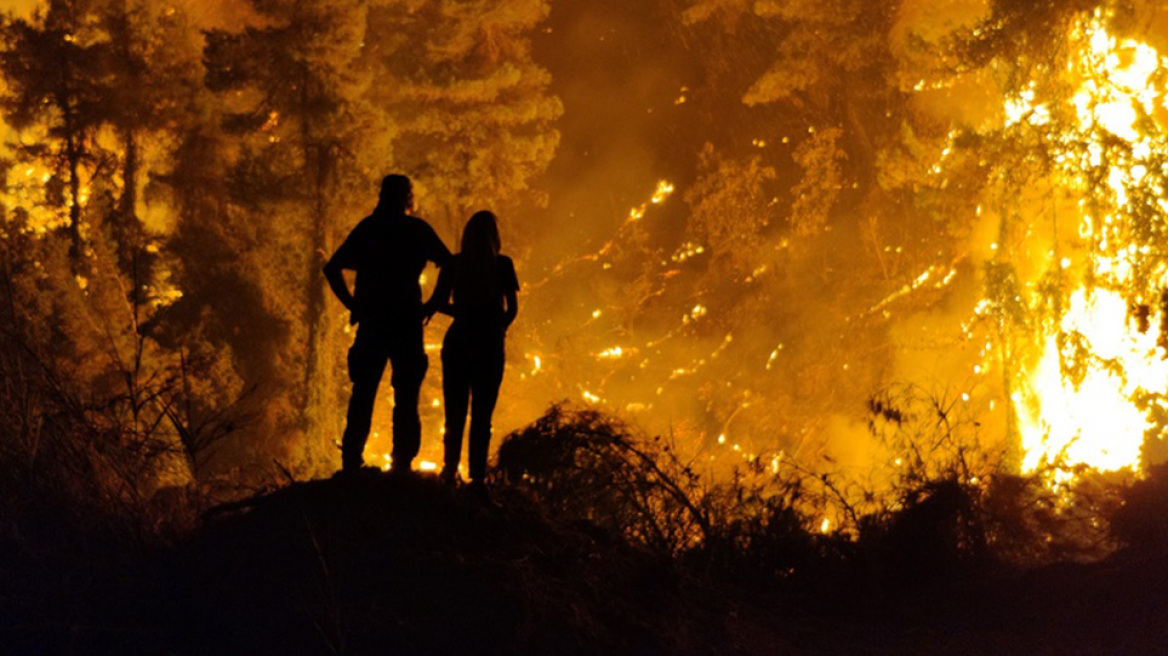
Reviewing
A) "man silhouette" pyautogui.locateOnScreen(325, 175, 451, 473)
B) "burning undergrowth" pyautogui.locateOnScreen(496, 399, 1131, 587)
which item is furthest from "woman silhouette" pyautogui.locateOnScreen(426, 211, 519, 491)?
"burning undergrowth" pyautogui.locateOnScreen(496, 399, 1131, 587)

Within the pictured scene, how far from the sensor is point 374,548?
777 cm

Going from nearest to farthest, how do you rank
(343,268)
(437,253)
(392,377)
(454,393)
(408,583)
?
1. (408,583)
2. (392,377)
3. (343,268)
4. (437,253)
5. (454,393)

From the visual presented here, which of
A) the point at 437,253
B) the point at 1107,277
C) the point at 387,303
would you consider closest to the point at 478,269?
the point at 437,253

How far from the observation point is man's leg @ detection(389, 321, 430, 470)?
9312 mm

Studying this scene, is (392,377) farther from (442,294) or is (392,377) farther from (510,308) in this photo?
(510,308)

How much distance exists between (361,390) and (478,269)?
44.4 inches

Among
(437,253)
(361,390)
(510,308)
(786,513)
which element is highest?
(437,253)

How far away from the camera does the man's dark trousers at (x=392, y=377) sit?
9297 millimetres

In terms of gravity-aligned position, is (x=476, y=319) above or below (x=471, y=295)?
below

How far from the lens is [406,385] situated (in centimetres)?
938

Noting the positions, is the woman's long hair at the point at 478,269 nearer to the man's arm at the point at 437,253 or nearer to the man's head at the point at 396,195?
the man's arm at the point at 437,253

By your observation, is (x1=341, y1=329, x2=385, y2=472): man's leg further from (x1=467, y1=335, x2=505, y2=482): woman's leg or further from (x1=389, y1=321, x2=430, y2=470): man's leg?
(x1=467, y1=335, x2=505, y2=482): woman's leg

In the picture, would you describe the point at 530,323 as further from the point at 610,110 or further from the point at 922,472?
the point at 922,472

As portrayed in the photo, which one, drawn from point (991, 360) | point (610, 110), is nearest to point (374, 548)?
point (991, 360)
